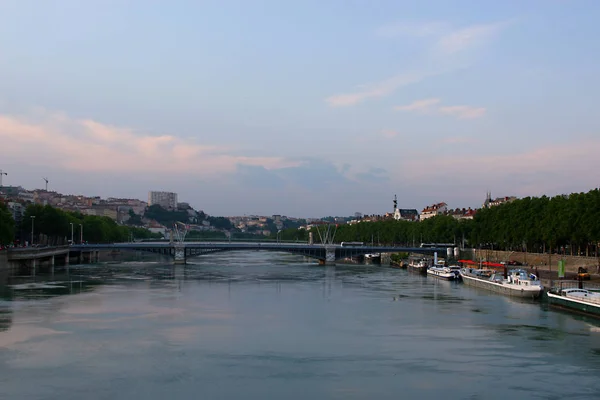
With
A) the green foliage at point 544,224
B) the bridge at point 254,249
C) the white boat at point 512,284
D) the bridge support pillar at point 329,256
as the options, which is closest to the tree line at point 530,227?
the green foliage at point 544,224

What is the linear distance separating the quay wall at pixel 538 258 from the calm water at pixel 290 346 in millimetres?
11892

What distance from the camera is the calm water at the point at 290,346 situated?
22.5 meters

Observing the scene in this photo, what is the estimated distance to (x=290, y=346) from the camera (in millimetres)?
29391

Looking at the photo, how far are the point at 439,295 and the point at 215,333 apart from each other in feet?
72.5

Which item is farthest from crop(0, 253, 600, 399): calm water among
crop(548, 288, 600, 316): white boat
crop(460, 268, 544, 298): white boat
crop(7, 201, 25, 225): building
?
crop(7, 201, 25, 225): building

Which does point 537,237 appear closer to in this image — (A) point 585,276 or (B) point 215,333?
(A) point 585,276

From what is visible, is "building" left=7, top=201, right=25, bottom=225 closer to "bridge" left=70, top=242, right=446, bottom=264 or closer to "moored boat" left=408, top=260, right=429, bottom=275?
"bridge" left=70, top=242, right=446, bottom=264

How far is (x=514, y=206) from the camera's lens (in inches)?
3022

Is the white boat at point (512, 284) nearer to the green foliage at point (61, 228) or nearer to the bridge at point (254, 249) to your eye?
the bridge at point (254, 249)

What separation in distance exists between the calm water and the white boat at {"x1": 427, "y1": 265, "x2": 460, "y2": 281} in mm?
15137

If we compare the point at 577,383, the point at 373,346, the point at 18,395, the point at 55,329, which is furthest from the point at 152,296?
the point at 577,383

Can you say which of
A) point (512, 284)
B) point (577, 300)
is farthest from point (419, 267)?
point (577, 300)

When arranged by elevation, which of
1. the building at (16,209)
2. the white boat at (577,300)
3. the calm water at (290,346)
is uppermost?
the building at (16,209)

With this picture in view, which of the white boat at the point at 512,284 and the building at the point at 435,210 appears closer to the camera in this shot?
the white boat at the point at 512,284
